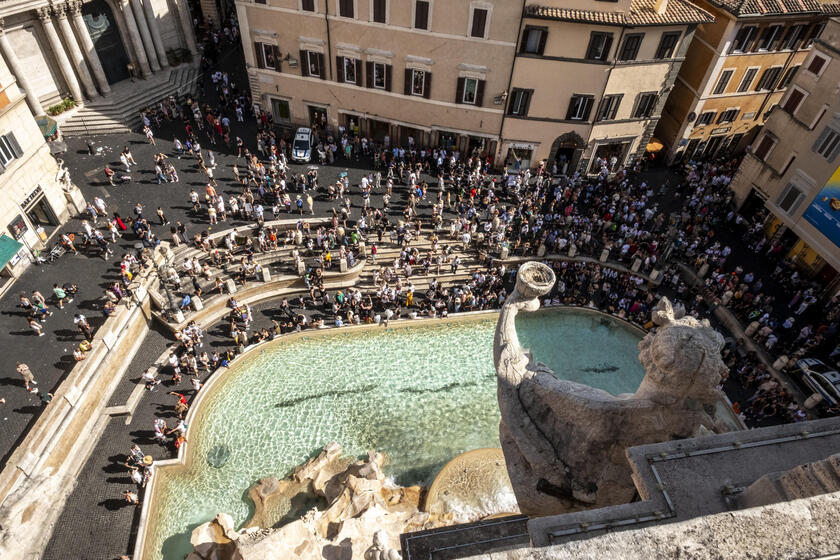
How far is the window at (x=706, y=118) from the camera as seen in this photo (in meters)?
35.1

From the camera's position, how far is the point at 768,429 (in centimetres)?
867

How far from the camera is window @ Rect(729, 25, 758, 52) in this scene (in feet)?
102

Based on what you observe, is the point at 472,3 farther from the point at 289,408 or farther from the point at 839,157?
the point at 289,408

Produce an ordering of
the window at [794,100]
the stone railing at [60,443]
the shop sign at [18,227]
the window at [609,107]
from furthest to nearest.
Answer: the window at [609,107]
the window at [794,100]
the shop sign at [18,227]
the stone railing at [60,443]

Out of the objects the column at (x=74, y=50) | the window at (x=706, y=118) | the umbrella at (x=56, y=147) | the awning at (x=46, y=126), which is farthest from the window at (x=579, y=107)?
the column at (x=74, y=50)

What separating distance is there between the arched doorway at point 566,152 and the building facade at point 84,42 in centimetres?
2962

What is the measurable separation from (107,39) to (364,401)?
31534 millimetres

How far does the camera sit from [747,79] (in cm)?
3388

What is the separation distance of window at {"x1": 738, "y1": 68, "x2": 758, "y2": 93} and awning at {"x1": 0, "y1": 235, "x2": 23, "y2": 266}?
44009 mm

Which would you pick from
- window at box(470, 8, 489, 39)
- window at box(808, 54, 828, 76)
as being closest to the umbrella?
window at box(470, 8, 489, 39)

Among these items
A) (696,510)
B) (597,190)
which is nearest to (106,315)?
(696,510)

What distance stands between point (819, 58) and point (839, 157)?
5769 mm

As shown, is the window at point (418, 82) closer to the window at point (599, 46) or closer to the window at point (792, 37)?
the window at point (599, 46)

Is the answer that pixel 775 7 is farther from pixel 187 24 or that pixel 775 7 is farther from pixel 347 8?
pixel 187 24
